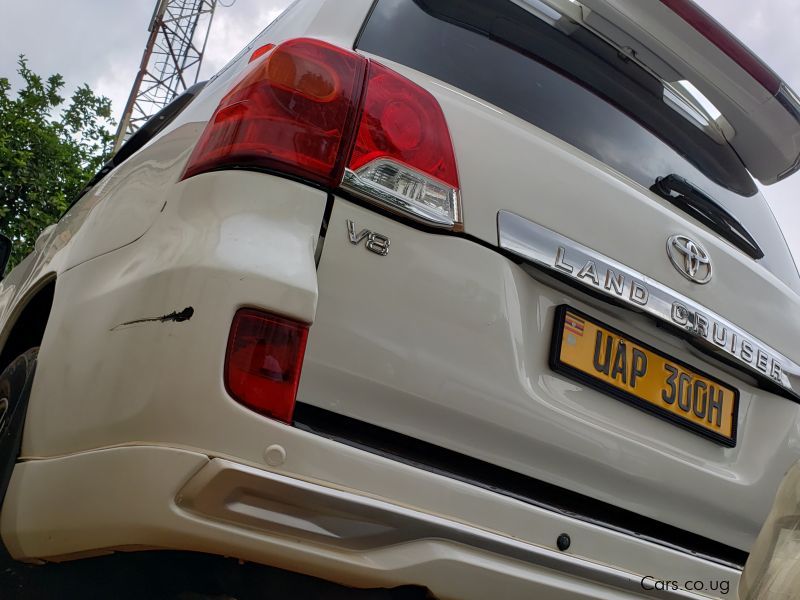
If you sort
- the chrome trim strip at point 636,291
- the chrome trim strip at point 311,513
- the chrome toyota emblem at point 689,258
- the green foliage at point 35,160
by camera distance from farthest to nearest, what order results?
the green foliage at point 35,160 < the chrome toyota emblem at point 689,258 < the chrome trim strip at point 636,291 < the chrome trim strip at point 311,513

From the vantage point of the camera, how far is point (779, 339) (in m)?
1.95

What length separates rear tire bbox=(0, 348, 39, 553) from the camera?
1429 mm

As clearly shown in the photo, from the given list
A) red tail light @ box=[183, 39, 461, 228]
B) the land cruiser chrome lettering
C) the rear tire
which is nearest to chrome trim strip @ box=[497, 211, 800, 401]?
the land cruiser chrome lettering

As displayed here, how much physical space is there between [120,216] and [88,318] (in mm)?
312

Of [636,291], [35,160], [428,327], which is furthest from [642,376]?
[35,160]

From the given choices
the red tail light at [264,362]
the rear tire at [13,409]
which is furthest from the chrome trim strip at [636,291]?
the rear tire at [13,409]

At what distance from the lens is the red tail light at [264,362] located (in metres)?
1.21

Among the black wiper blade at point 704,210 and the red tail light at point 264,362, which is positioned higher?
the black wiper blade at point 704,210

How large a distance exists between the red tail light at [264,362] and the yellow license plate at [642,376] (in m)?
0.57

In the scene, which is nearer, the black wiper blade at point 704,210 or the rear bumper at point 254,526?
the rear bumper at point 254,526

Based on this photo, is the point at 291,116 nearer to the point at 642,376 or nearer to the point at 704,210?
the point at 642,376

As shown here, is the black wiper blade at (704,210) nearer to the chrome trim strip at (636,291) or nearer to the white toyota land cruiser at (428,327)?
the white toyota land cruiser at (428,327)

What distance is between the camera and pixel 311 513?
1.19m

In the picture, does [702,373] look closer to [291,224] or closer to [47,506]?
[291,224]
